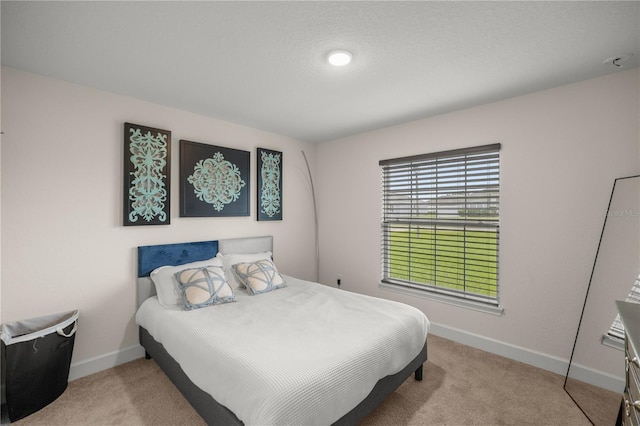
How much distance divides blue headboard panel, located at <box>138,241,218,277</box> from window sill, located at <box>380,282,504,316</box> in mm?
2218

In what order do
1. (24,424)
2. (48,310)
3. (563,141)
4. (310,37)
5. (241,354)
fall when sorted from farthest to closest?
(563,141) → (48,310) → (24,424) → (310,37) → (241,354)

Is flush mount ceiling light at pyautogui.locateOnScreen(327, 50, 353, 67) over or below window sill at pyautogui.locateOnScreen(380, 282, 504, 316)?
over

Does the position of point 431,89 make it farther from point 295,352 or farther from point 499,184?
point 295,352

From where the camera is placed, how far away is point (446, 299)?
127 inches

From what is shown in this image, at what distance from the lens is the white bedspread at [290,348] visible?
55.6 inches

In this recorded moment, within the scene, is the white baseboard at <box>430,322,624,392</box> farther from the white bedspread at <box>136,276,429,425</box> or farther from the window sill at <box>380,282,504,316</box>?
the white bedspread at <box>136,276,429,425</box>

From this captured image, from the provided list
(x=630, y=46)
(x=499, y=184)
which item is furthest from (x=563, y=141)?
(x=630, y=46)

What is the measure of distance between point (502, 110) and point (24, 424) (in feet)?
15.0

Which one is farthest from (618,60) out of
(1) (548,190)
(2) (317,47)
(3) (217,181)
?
(3) (217,181)

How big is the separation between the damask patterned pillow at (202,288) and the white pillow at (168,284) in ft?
0.28

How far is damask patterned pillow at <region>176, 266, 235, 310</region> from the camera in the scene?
2.49m

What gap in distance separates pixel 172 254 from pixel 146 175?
2.74ft

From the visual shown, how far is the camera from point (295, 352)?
1.69m

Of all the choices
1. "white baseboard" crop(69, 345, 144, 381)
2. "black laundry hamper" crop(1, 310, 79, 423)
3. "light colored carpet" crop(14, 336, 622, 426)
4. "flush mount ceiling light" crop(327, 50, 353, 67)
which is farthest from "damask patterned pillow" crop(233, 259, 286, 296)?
"flush mount ceiling light" crop(327, 50, 353, 67)
